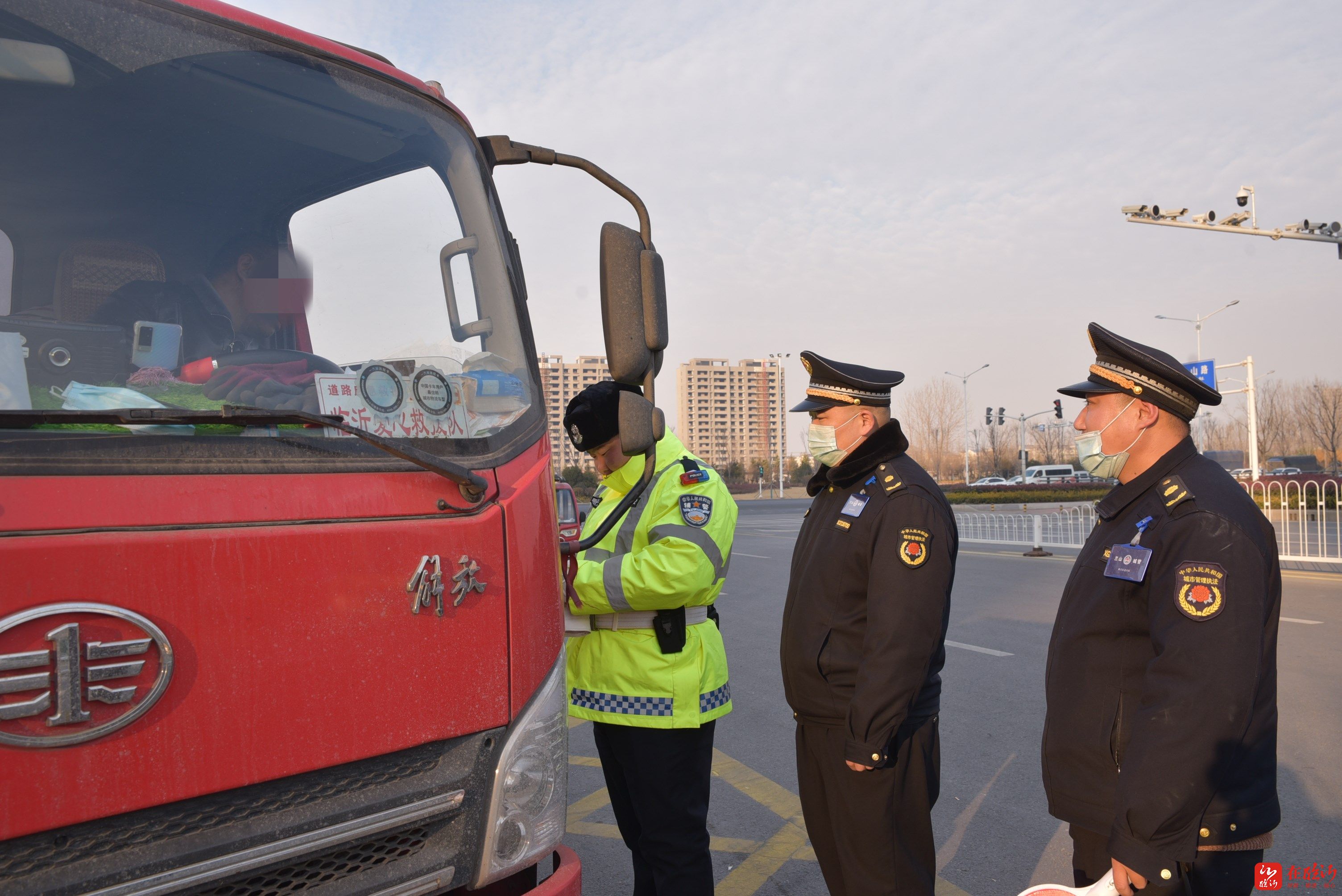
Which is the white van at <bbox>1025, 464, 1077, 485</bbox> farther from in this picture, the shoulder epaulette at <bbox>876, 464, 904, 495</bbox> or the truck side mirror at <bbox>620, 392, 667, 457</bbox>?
the truck side mirror at <bbox>620, 392, 667, 457</bbox>

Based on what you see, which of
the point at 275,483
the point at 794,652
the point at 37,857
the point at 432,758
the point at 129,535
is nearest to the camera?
the point at 37,857

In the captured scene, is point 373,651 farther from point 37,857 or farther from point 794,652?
point 794,652

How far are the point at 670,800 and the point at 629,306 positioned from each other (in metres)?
1.56

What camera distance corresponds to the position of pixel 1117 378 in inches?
93.1

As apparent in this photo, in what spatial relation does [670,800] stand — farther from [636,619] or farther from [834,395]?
[834,395]

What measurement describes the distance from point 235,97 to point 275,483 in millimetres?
957

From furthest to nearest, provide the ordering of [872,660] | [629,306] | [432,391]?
[872,660]
[629,306]
[432,391]

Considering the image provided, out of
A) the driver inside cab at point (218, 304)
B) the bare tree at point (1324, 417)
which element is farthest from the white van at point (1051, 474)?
the driver inside cab at point (218, 304)

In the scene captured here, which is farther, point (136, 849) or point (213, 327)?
point (213, 327)

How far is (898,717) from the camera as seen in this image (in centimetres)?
238

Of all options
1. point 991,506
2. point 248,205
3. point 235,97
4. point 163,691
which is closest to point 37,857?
point 163,691

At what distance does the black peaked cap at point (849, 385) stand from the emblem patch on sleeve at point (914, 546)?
551 millimetres

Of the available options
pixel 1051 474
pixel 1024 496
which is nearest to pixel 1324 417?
pixel 1051 474

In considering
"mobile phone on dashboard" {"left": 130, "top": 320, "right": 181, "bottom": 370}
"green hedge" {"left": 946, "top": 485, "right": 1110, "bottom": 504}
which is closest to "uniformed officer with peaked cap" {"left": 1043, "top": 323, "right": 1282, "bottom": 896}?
"mobile phone on dashboard" {"left": 130, "top": 320, "right": 181, "bottom": 370}
